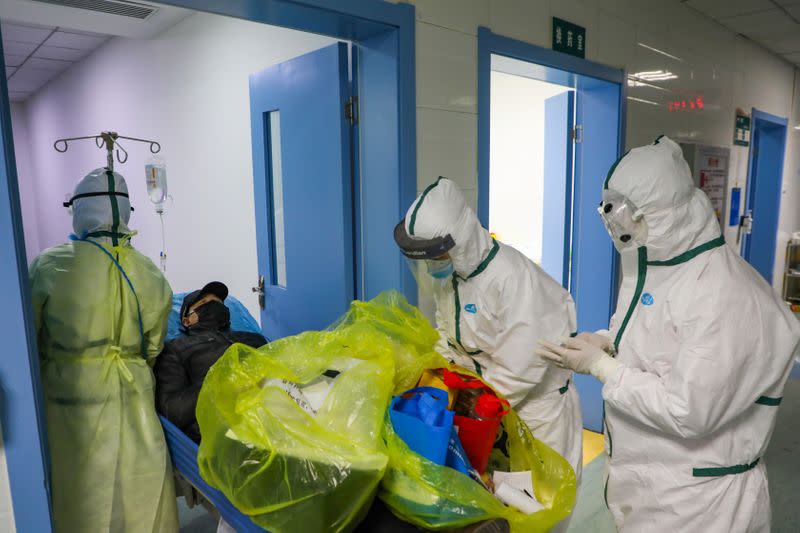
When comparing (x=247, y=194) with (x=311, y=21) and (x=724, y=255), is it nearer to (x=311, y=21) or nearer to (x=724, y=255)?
(x=311, y=21)

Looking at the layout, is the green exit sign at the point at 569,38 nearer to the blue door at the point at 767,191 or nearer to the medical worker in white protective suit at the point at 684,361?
the medical worker in white protective suit at the point at 684,361

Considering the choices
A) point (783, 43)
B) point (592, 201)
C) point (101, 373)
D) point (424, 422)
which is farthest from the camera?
point (783, 43)

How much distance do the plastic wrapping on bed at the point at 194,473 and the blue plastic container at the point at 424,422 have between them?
0.36m

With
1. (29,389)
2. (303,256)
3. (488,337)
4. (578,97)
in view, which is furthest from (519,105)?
(29,389)

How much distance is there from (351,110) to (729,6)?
2.94m

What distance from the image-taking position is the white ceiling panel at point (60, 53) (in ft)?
14.0

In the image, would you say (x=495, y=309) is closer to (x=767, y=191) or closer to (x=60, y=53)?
(x=60, y=53)

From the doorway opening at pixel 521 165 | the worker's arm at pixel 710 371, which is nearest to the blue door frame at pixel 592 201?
the doorway opening at pixel 521 165

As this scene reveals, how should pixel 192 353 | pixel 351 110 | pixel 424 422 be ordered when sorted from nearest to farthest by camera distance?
pixel 424 422
pixel 192 353
pixel 351 110

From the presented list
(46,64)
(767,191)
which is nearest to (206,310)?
(46,64)

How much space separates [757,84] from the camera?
4.60 meters

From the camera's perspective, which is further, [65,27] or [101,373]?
[65,27]

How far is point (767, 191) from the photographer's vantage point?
5.26m

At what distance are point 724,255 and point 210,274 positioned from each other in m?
2.96
